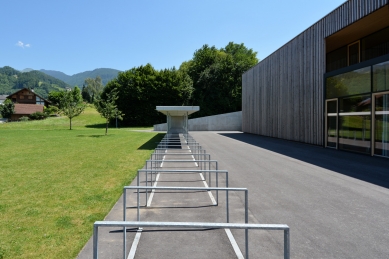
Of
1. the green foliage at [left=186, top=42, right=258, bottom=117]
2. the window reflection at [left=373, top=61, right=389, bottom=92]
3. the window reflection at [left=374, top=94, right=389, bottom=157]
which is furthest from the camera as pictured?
the green foliage at [left=186, top=42, right=258, bottom=117]

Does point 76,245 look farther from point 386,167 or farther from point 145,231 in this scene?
point 386,167

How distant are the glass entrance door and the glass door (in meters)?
3.17

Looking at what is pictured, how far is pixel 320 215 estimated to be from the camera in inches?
222

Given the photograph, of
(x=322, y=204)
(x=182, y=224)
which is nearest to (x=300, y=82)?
(x=322, y=204)

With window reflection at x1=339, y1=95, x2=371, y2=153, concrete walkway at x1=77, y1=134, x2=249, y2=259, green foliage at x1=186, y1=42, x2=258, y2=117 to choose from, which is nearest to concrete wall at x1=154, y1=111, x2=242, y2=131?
green foliage at x1=186, y1=42, x2=258, y2=117

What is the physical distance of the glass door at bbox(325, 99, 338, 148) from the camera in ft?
56.0

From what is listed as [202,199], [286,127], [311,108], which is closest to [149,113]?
[286,127]

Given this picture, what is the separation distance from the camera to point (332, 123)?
1745cm

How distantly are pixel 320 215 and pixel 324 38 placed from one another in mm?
15674

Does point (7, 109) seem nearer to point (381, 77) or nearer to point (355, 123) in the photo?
point (355, 123)

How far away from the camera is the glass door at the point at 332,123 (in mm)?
17075

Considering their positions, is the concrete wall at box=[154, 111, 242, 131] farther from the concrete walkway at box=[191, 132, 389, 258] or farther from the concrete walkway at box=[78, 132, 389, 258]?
the concrete walkway at box=[78, 132, 389, 258]

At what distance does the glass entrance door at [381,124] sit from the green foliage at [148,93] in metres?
40.9

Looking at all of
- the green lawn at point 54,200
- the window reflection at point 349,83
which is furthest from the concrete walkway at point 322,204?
the window reflection at point 349,83
